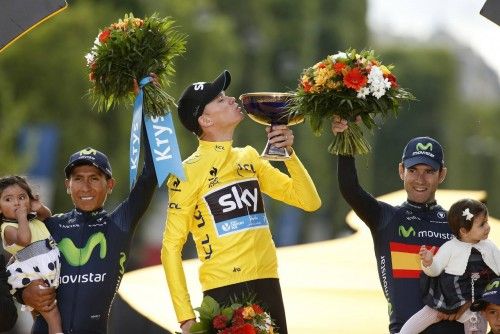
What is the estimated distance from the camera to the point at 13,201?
8070 millimetres

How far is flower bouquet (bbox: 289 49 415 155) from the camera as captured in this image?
27.0 feet

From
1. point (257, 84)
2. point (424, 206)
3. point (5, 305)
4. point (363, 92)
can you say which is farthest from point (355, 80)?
point (257, 84)

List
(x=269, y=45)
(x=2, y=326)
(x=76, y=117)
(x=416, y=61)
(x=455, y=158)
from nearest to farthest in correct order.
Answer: (x=2, y=326) → (x=76, y=117) → (x=269, y=45) → (x=455, y=158) → (x=416, y=61)

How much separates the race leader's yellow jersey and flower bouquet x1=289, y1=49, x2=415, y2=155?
0.32 m

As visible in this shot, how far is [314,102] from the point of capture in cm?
827

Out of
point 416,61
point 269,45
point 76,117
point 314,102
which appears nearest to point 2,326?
point 314,102

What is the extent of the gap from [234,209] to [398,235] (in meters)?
0.93

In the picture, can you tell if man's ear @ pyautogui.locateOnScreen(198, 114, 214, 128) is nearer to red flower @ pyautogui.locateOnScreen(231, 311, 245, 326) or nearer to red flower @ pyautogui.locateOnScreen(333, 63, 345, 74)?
red flower @ pyautogui.locateOnScreen(333, 63, 345, 74)

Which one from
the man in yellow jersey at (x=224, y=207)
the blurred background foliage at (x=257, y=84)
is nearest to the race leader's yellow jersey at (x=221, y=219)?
the man in yellow jersey at (x=224, y=207)

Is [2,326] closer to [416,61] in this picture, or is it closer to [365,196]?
[365,196]

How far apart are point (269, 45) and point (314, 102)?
1064 inches

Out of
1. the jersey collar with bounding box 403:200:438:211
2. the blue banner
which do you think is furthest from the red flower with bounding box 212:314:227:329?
the jersey collar with bounding box 403:200:438:211

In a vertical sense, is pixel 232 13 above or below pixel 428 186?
above

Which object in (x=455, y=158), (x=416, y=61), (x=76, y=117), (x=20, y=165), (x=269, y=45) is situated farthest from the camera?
(x=416, y=61)
